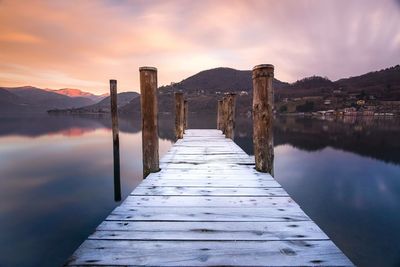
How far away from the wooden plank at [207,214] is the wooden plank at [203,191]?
1.75 feet

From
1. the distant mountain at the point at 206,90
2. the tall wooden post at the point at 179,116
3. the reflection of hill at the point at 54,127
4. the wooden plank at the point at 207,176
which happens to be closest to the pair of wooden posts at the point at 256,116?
the wooden plank at the point at 207,176

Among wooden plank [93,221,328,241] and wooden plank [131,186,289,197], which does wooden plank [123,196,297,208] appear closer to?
wooden plank [131,186,289,197]

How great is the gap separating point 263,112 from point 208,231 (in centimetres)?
268

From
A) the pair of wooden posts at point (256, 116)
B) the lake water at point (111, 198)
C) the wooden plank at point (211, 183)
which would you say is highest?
the pair of wooden posts at point (256, 116)

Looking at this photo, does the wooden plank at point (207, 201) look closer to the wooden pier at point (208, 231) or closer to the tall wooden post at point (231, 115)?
the wooden pier at point (208, 231)

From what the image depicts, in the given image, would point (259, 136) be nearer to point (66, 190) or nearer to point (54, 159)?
point (66, 190)

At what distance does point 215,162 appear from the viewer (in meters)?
5.82

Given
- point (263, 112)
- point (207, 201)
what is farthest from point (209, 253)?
point (263, 112)

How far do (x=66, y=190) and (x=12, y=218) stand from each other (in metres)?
2.59

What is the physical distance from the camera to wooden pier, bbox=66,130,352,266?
1.93 metres

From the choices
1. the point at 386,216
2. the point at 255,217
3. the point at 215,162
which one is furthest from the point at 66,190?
the point at 386,216

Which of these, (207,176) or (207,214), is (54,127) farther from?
(207,214)

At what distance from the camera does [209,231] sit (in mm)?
2400

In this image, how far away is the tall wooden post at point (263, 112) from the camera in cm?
440
